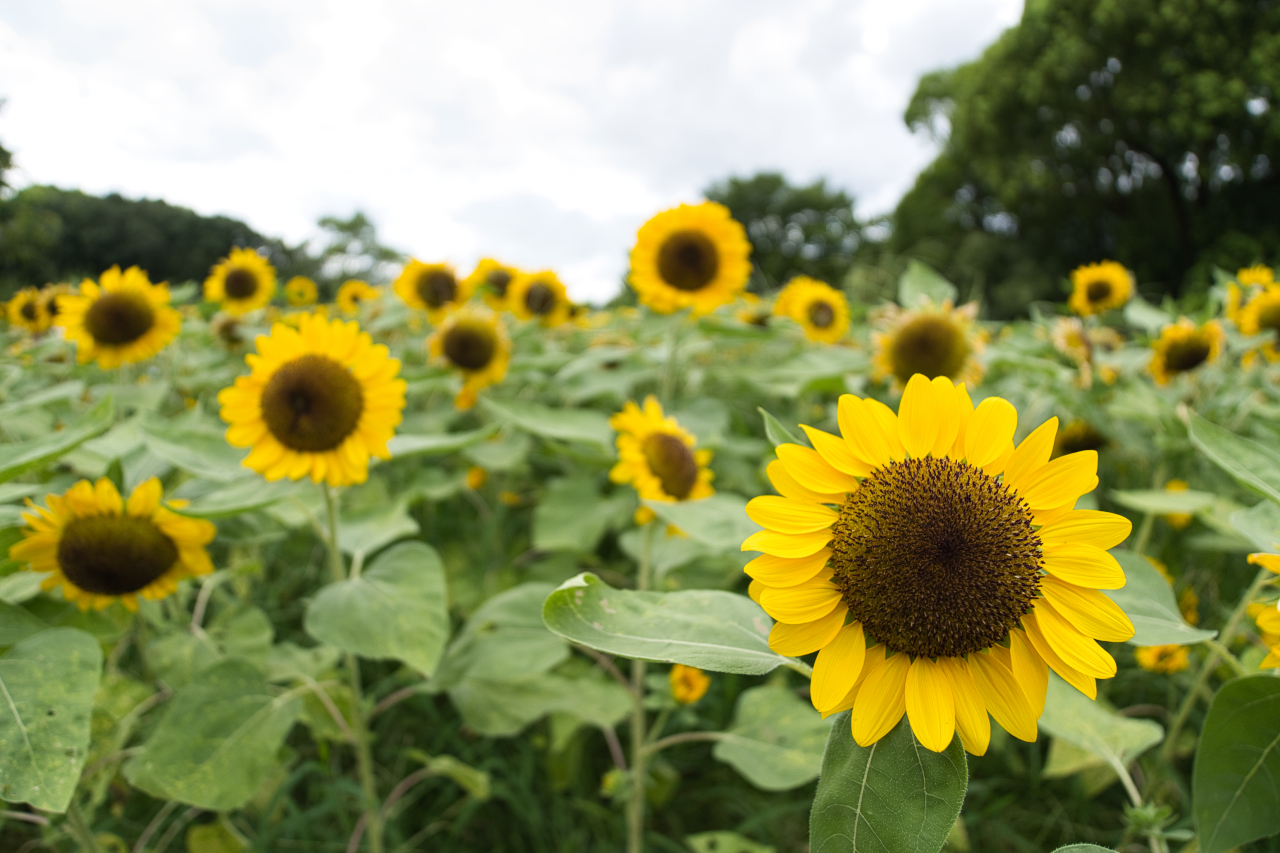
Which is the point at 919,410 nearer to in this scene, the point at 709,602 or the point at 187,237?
the point at 709,602

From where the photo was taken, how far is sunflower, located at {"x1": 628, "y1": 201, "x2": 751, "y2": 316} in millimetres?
2736

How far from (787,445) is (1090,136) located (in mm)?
20248

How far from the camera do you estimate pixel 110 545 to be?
1253mm

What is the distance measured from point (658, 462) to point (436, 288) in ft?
7.74

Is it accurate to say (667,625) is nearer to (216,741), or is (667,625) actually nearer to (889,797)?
(889,797)

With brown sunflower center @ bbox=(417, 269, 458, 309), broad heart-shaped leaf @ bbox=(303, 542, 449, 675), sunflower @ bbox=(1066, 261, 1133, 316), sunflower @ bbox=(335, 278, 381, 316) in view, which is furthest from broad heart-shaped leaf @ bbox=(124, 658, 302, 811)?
sunflower @ bbox=(1066, 261, 1133, 316)

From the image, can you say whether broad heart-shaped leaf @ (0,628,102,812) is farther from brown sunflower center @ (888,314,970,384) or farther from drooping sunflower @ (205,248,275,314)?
drooping sunflower @ (205,248,275,314)

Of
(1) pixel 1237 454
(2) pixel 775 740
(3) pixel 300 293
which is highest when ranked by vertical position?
(3) pixel 300 293

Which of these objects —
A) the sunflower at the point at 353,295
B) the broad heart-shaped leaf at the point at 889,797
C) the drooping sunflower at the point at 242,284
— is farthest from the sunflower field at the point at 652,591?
the sunflower at the point at 353,295

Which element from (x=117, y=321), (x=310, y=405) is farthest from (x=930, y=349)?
(x=117, y=321)

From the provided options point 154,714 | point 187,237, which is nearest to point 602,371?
point 154,714

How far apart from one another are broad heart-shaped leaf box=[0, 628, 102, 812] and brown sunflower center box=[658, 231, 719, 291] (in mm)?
2211

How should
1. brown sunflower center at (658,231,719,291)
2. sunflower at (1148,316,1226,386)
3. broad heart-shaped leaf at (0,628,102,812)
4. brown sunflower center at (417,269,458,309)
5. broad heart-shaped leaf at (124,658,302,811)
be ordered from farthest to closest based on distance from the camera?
brown sunflower center at (417,269,458,309)
brown sunflower center at (658,231,719,291)
sunflower at (1148,316,1226,386)
broad heart-shaped leaf at (124,658,302,811)
broad heart-shaped leaf at (0,628,102,812)

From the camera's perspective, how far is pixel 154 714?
1707 millimetres
